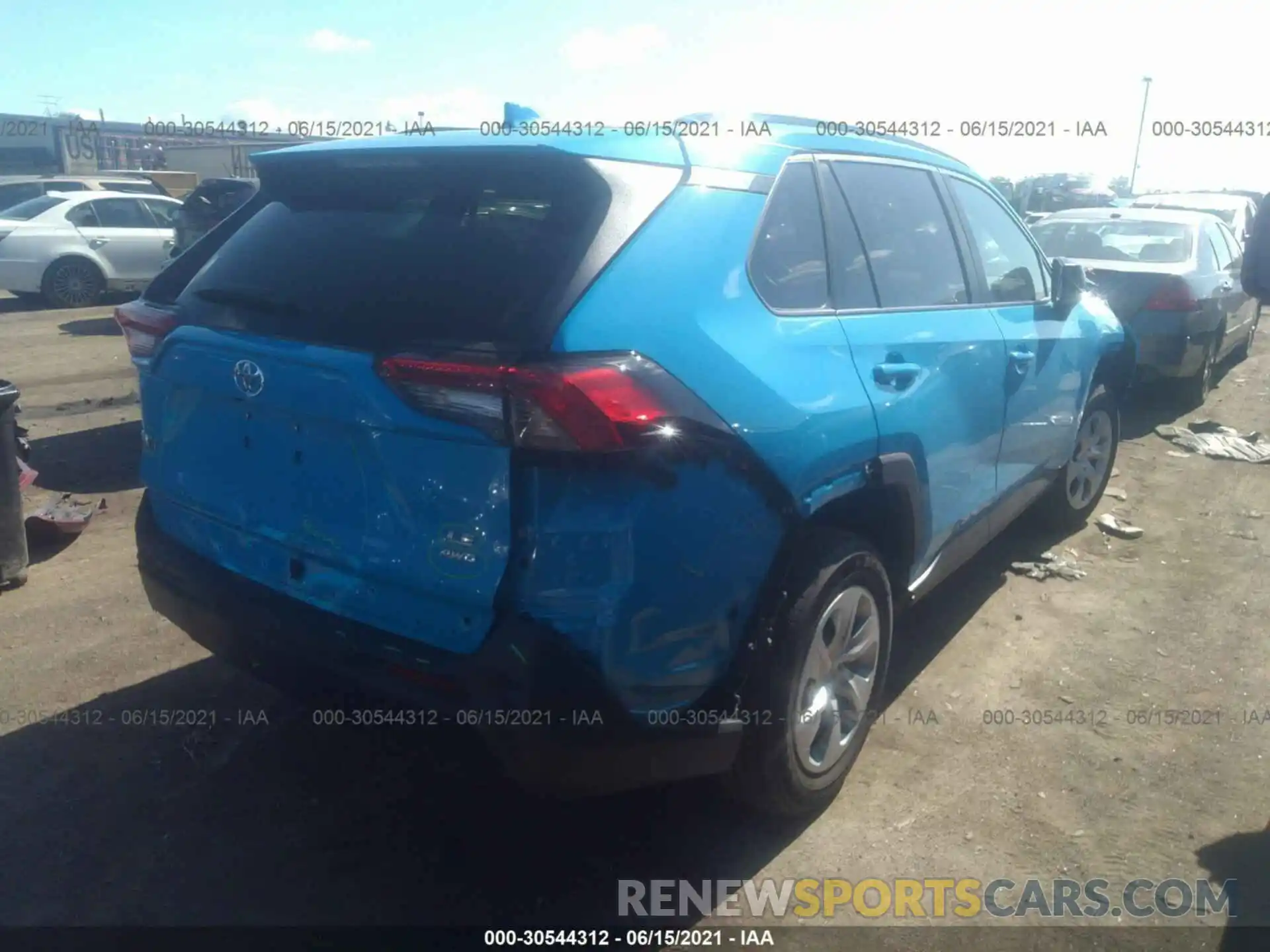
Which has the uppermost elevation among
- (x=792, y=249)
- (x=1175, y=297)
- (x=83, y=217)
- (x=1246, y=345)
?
(x=792, y=249)

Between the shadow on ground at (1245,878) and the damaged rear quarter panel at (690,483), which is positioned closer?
the damaged rear quarter panel at (690,483)

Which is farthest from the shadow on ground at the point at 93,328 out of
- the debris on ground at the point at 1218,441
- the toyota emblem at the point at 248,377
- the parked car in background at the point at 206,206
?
the debris on ground at the point at 1218,441

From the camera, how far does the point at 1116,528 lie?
5.66m

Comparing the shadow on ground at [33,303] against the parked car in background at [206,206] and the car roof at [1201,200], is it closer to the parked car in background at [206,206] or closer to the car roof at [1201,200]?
the parked car in background at [206,206]

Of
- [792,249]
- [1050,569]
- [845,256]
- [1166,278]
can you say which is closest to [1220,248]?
[1166,278]

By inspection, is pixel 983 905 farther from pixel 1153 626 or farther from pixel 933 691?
pixel 1153 626

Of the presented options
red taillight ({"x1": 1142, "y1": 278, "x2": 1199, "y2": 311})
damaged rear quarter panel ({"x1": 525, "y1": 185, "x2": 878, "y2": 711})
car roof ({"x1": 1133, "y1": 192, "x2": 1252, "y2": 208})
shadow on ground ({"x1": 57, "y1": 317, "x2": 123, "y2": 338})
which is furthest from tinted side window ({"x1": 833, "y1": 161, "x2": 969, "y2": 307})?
car roof ({"x1": 1133, "y1": 192, "x2": 1252, "y2": 208})

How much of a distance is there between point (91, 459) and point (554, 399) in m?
5.55

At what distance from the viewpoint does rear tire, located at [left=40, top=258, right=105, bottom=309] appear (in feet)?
46.5

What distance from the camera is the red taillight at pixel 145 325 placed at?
2898mm

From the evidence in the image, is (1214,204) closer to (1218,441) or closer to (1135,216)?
(1135,216)

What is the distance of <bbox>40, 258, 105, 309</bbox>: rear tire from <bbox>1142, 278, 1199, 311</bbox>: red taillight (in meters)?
13.7

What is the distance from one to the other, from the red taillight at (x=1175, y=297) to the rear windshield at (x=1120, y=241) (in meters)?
0.53

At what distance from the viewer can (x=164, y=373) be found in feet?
9.39
